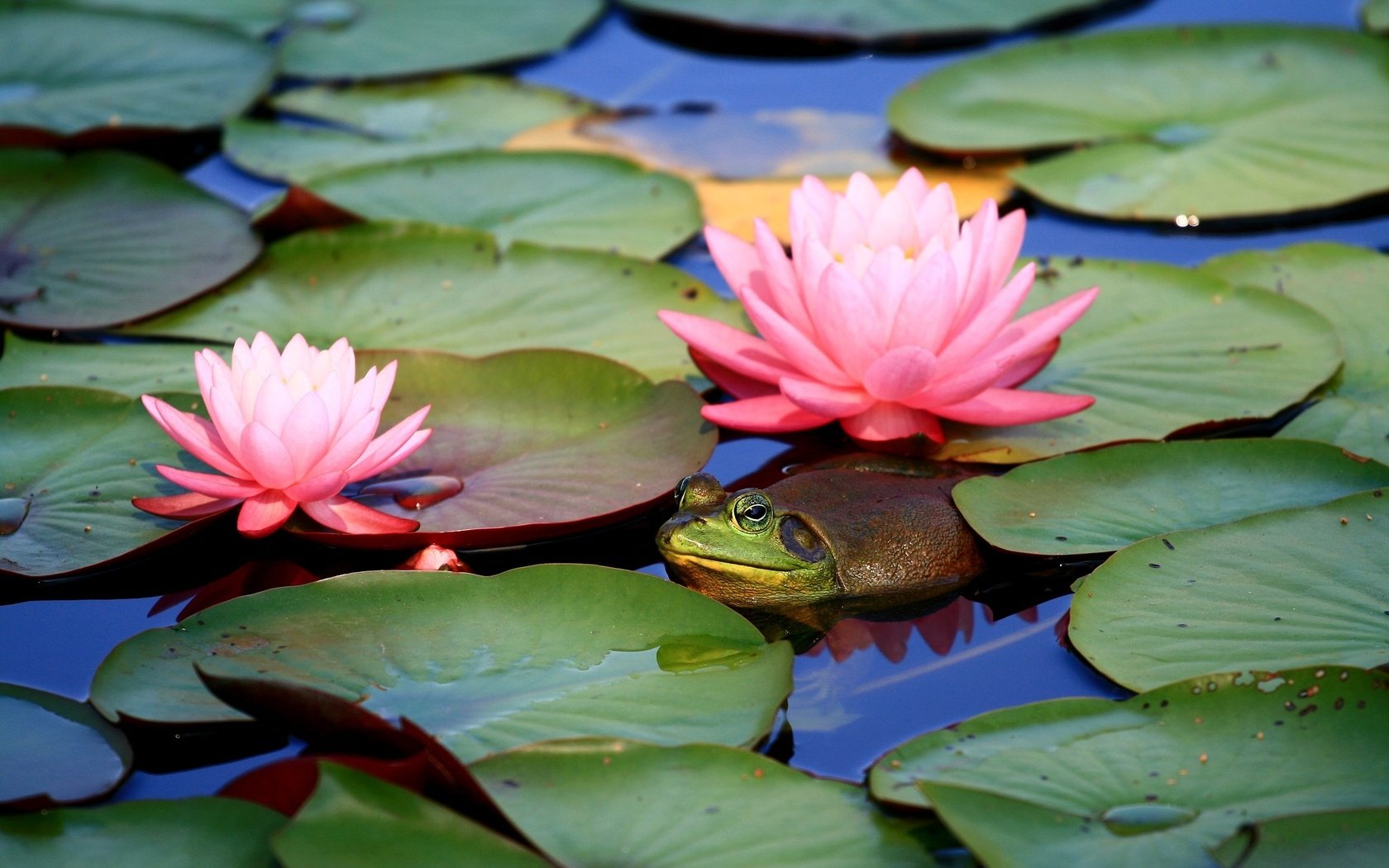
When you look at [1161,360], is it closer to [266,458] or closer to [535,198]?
[535,198]

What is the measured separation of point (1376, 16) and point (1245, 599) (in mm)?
3774

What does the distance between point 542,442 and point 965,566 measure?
1021mm

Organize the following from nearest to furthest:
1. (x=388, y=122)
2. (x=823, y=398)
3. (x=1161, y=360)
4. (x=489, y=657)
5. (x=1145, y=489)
Answer: (x=489, y=657) < (x=1145, y=489) < (x=823, y=398) < (x=1161, y=360) < (x=388, y=122)

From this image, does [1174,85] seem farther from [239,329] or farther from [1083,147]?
[239,329]

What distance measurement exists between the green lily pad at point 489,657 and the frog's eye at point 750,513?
0.26m

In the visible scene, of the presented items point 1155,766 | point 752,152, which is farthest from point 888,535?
point 752,152

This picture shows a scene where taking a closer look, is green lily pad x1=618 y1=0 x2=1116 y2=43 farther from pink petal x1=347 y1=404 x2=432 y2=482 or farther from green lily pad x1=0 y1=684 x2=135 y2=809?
green lily pad x1=0 y1=684 x2=135 y2=809

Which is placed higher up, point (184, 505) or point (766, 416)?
point (766, 416)

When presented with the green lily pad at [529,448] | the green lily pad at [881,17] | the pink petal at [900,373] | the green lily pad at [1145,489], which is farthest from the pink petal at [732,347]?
the green lily pad at [881,17]

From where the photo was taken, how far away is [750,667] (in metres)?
2.34

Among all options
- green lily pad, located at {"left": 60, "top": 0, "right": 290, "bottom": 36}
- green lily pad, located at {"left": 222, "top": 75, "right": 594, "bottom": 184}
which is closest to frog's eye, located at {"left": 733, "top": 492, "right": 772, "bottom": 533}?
green lily pad, located at {"left": 222, "top": 75, "right": 594, "bottom": 184}

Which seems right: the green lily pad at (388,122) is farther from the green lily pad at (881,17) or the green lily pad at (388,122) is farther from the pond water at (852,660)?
the pond water at (852,660)

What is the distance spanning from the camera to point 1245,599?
95.9 inches

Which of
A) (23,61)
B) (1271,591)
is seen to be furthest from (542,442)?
(23,61)
